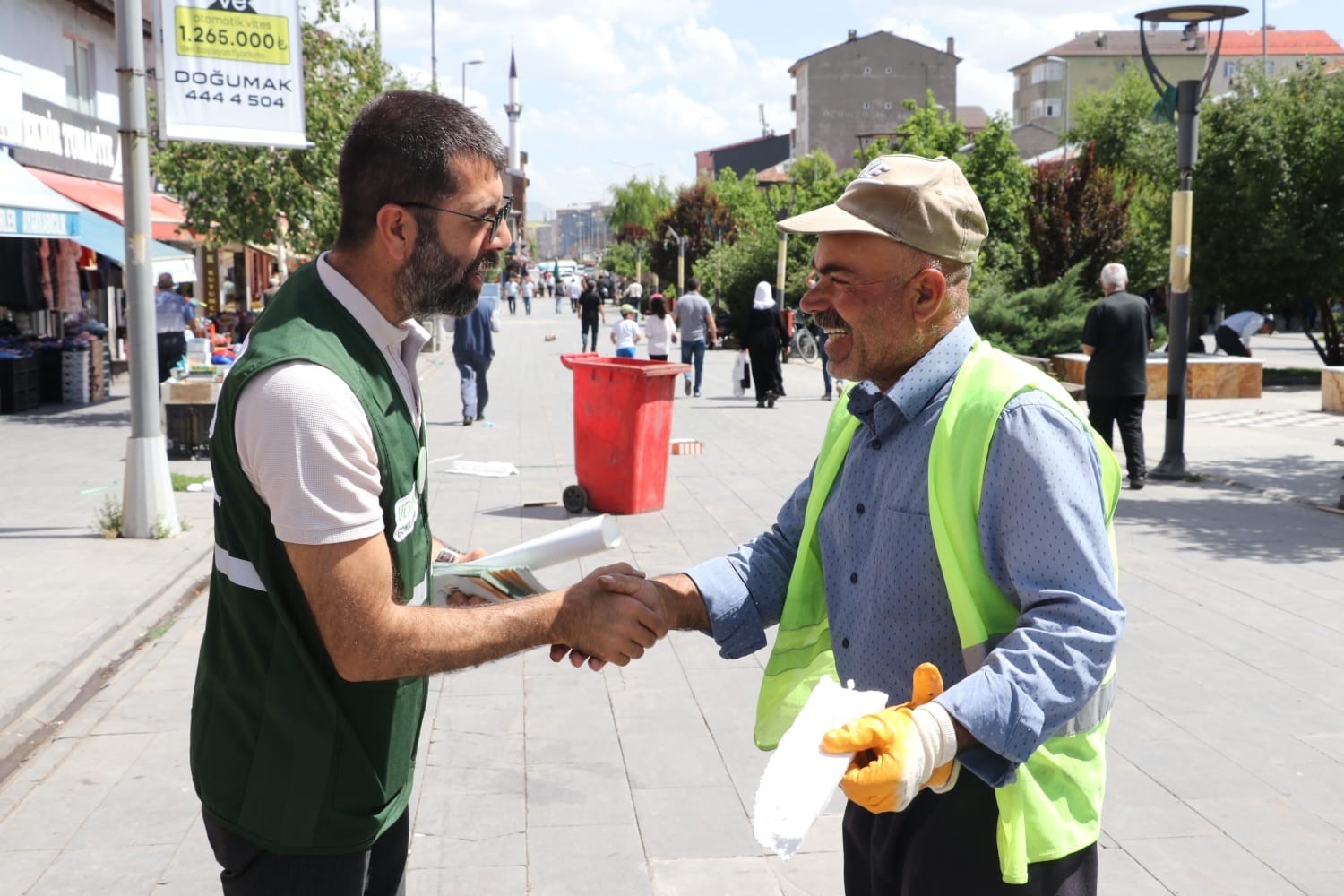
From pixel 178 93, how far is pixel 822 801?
10.1 m

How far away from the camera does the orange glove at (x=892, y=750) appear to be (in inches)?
71.1

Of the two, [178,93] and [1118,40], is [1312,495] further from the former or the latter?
[1118,40]

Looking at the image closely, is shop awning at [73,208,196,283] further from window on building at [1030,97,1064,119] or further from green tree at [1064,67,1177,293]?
window on building at [1030,97,1064,119]

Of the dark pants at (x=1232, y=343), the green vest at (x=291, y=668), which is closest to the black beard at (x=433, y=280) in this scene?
the green vest at (x=291, y=668)

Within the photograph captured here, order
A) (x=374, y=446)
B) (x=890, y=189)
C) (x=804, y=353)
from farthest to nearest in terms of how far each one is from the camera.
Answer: (x=804, y=353) → (x=890, y=189) → (x=374, y=446)

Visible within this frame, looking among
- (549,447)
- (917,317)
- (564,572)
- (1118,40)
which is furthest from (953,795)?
(1118,40)

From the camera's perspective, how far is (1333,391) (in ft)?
63.5

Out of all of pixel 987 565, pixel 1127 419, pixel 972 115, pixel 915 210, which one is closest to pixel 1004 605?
pixel 987 565

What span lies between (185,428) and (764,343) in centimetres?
866

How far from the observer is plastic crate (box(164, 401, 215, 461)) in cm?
1394

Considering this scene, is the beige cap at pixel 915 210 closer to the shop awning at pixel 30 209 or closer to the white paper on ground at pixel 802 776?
the white paper on ground at pixel 802 776

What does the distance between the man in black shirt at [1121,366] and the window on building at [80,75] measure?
1687 cm

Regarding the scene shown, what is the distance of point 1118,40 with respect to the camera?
108 metres

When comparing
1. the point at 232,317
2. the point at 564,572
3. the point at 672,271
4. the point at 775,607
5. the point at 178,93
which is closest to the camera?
the point at 775,607
